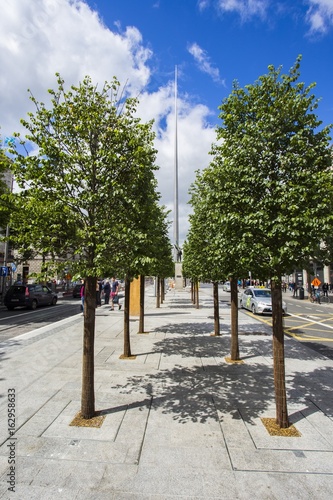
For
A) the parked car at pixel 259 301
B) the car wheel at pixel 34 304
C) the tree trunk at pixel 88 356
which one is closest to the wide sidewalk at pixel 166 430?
the tree trunk at pixel 88 356

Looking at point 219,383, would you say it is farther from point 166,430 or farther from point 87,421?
point 87,421

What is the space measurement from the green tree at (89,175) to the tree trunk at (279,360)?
8.00 feet

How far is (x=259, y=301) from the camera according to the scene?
19031 millimetres

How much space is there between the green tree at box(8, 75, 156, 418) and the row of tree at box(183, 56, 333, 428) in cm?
144

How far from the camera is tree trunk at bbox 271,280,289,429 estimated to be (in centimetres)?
466

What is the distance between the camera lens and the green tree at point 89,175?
4.62 m

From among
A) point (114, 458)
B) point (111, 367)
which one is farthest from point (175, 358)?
point (114, 458)

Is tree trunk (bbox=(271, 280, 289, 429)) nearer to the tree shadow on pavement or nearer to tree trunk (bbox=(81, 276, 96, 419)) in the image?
the tree shadow on pavement

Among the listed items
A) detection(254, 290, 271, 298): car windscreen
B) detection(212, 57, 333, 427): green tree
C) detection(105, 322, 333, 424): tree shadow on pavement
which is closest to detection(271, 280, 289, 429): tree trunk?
detection(212, 57, 333, 427): green tree

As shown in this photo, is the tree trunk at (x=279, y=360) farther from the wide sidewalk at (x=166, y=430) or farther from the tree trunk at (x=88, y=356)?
the tree trunk at (x=88, y=356)

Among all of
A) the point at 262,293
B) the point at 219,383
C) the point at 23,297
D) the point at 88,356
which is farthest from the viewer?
the point at 23,297

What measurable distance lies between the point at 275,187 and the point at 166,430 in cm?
391

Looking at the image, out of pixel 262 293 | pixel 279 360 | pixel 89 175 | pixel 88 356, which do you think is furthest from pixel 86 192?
pixel 262 293

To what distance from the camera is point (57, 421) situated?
473cm
